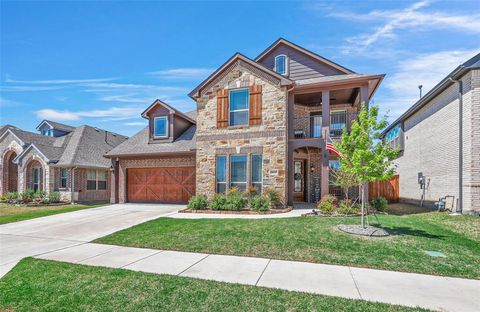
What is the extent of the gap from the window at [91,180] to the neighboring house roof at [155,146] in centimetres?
412

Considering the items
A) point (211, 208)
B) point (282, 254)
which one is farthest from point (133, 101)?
point (282, 254)

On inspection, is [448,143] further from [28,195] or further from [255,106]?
[28,195]

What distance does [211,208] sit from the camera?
13398 mm

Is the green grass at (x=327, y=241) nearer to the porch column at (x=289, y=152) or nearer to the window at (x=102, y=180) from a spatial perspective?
the porch column at (x=289, y=152)

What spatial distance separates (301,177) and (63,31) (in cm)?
1538

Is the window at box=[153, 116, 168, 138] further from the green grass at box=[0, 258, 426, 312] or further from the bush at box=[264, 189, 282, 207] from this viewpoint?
the green grass at box=[0, 258, 426, 312]

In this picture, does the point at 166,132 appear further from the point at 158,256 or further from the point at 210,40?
the point at 158,256

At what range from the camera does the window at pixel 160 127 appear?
58.7ft

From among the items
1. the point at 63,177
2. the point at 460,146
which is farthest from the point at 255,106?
the point at 63,177

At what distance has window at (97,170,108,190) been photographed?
2152 centimetres

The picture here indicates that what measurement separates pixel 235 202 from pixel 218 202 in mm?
990

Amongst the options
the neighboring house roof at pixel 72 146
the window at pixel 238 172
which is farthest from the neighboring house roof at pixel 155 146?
the neighboring house roof at pixel 72 146

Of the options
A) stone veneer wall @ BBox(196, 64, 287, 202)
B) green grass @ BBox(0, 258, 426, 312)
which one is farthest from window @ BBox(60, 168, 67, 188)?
green grass @ BBox(0, 258, 426, 312)

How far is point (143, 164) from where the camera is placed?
1775cm
